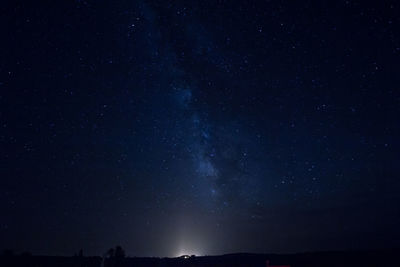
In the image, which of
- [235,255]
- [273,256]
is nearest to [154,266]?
[235,255]

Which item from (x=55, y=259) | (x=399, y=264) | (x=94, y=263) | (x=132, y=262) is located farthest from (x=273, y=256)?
(x=55, y=259)

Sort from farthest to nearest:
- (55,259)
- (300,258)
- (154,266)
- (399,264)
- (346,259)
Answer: (154,266), (55,259), (300,258), (346,259), (399,264)

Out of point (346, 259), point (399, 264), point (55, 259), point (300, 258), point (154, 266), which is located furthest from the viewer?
point (154, 266)

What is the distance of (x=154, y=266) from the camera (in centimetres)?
2542

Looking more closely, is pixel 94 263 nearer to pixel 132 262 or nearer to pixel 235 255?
pixel 132 262

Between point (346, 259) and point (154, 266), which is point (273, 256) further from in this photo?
point (154, 266)

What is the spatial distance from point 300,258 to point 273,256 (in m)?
2.31

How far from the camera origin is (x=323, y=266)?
2020 centimetres

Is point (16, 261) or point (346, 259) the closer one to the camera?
point (346, 259)

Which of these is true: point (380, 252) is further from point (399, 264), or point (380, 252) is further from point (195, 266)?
point (195, 266)

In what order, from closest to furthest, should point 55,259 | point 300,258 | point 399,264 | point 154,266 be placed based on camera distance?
point 399,264
point 300,258
point 55,259
point 154,266

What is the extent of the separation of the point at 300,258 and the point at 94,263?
46.9 ft

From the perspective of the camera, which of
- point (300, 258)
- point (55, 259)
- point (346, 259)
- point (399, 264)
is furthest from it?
point (55, 259)

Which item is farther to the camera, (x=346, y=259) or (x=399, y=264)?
(x=346, y=259)
